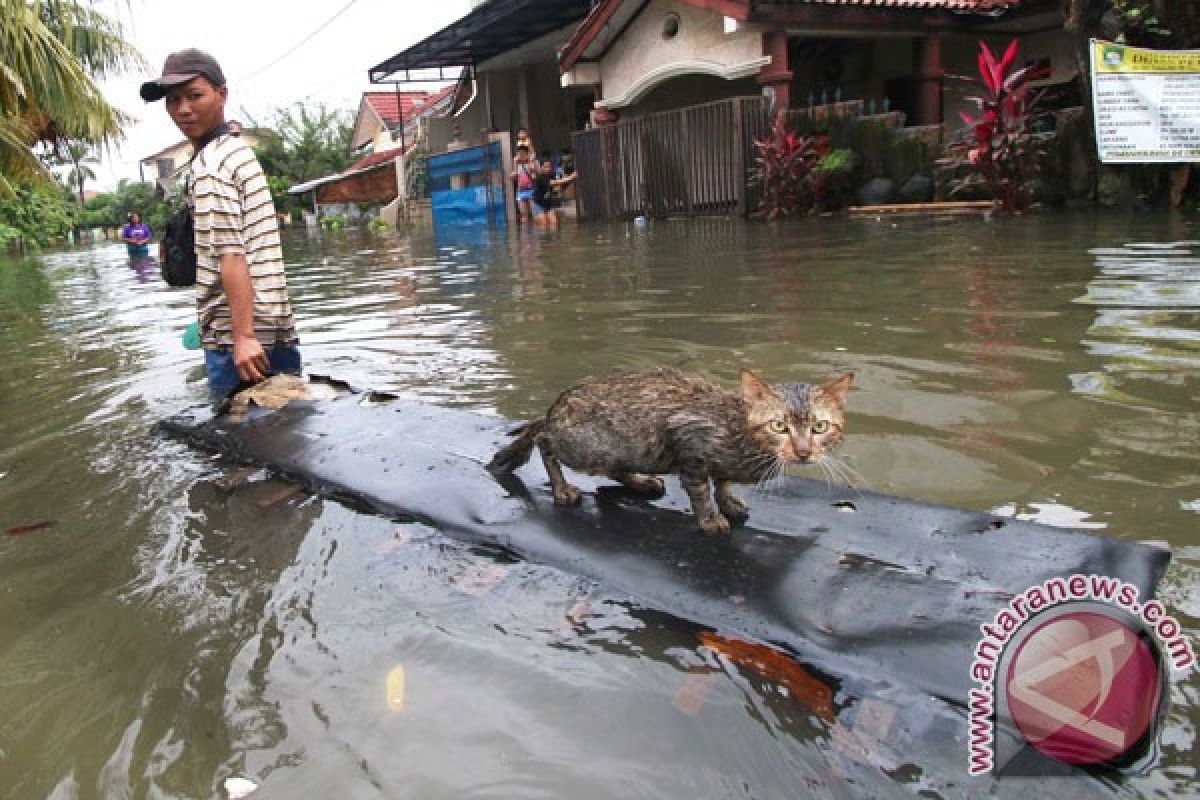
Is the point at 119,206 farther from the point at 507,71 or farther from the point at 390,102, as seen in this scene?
the point at 507,71

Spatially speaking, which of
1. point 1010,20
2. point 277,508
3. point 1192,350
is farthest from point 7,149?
point 1010,20

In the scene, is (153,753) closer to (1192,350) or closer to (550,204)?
(1192,350)

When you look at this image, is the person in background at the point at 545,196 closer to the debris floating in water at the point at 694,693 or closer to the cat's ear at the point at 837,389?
the cat's ear at the point at 837,389

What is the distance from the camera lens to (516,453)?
3689mm

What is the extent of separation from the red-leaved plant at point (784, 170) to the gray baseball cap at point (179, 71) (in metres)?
12.4

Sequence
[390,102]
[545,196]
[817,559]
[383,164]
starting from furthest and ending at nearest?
[390,102], [383,164], [545,196], [817,559]

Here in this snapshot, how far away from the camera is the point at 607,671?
8.07 ft

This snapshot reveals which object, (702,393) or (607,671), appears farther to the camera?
(702,393)

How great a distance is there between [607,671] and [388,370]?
4.68m

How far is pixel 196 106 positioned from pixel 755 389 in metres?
3.20

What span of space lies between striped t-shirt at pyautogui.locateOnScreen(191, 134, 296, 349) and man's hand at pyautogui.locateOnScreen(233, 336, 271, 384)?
8.5 inches

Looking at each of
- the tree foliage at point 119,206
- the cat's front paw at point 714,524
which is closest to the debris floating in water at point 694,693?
the cat's front paw at point 714,524

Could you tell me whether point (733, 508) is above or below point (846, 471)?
above

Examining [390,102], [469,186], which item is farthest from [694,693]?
[390,102]
